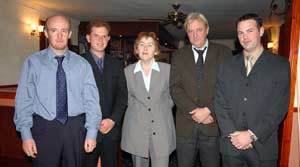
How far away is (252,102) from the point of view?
194 cm

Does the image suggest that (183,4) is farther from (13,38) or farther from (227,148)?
(227,148)

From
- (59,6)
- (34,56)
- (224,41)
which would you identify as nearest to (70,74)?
(34,56)

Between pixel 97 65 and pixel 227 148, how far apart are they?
1.19 meters

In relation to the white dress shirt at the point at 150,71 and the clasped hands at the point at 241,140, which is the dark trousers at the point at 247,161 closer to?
the clasped hands at the point at 241,140

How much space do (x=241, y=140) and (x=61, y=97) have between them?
127 centimetres

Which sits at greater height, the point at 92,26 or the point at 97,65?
the point at 92,26

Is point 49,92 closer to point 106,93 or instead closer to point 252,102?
point 106,93

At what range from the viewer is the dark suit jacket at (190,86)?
2.28 m

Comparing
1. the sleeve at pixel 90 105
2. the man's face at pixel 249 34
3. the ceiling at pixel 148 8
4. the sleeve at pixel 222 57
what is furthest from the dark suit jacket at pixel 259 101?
the ceiling at pixel 148 8

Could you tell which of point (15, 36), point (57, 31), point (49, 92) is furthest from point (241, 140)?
point (15, 36)

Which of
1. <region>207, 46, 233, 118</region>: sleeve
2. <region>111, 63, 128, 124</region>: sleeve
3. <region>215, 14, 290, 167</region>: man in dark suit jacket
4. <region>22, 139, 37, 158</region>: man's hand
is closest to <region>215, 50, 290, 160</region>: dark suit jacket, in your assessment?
<region>215, 14, 290, 167</region>: man in dark suit jacket

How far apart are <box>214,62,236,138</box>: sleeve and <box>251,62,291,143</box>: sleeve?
18 cm

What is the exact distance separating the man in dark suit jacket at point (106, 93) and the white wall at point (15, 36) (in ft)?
13.9

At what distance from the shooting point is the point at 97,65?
2283 mm
